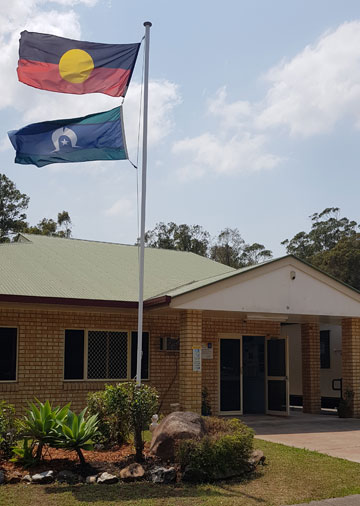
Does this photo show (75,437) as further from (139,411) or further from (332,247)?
(332,247)

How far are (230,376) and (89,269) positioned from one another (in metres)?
4.94

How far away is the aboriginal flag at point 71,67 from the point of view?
10320 millimetres

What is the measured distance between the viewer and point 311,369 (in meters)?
18.1

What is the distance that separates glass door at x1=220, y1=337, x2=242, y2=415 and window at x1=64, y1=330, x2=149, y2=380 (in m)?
2.38

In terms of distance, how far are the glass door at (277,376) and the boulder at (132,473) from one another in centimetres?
922

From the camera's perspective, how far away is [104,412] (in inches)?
401

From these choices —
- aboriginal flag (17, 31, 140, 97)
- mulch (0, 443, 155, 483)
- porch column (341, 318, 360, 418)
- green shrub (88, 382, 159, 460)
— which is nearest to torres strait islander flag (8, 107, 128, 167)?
aboriginal flag (17, 31, 140, 97)

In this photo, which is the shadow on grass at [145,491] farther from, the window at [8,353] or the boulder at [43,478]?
the window at [8,353]

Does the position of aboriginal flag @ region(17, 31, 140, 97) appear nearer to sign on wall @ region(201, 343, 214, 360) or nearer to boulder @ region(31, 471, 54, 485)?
boulder @ region(31, 471, 54, 485)

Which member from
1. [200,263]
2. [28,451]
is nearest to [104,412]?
[28,451]

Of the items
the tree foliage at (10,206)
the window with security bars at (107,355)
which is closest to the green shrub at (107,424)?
the window with security bars at (107,355)

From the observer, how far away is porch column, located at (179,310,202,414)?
1377cm

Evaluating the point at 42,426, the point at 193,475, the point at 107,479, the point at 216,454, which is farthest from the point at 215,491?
the point at 42,426

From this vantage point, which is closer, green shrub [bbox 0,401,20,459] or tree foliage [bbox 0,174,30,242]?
green shrub [bbox 0,401,20,459]
